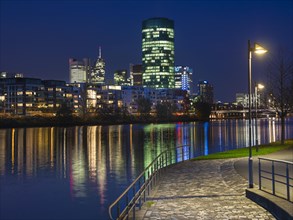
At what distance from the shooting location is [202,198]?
51.6ft

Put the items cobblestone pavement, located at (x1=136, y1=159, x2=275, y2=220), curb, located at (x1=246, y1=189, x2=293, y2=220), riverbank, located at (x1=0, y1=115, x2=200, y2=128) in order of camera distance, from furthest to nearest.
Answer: riverbank, located at (x1=0, y1=115, x2=200, y2=128) → cobblestone pavement, located at (x1=136, y1=159, x2=275, y2=220) → curb, located at (x1=246, y1=189, x2=293, y2=220)

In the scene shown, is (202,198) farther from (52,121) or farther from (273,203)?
(52,121)

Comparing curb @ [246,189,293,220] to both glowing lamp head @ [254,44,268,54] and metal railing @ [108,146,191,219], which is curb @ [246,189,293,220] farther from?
glowing lamp head @ [254,44,268,54]

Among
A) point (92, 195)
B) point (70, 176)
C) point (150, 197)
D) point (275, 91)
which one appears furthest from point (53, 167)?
point (275, 91)

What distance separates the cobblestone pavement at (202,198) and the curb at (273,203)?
19 centimetres

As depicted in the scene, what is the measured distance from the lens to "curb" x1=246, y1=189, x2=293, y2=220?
461 inches

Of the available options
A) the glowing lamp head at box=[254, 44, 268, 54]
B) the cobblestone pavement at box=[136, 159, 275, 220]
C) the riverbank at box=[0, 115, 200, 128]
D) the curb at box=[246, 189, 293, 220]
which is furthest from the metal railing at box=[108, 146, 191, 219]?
the riverbank at box=[0, 115, 200, 128]

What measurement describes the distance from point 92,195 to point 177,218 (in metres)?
11.1

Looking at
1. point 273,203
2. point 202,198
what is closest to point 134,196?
point 202,198

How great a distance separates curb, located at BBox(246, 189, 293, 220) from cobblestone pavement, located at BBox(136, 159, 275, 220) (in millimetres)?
189

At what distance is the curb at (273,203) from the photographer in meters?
11.7

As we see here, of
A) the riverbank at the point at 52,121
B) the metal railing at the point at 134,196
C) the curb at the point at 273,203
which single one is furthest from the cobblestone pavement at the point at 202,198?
the riverbank at the point at 52,121

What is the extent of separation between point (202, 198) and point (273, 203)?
11.2ft

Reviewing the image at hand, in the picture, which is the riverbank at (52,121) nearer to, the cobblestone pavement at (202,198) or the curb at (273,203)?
the cobblestone pavement at (202,198)
